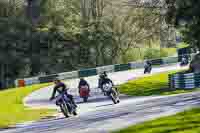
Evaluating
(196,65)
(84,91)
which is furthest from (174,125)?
(196,65)

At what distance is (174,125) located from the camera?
597 inches

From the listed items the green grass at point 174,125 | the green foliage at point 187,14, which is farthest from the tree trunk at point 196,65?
the green grass at point 174,125

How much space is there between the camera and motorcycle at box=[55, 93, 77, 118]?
2245 cm

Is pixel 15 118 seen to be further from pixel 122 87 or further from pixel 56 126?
pixel 122 87

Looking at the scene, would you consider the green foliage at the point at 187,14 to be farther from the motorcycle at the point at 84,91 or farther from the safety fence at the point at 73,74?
the safety fence at the point at 73,74

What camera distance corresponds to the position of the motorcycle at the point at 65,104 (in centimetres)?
2245

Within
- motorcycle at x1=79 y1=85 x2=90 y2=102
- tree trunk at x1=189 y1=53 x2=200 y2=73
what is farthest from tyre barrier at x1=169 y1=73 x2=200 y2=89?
motorcycle at x1=79 y1=85 x2=90 y2=102

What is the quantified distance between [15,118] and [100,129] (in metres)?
10.9

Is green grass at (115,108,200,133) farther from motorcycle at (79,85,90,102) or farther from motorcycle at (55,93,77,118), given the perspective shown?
motorcycle at (79,85,90,102)

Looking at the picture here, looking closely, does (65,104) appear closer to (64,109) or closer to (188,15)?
(64,109)

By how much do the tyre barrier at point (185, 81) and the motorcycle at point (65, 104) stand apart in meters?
15.4

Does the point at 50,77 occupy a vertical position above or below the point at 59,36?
below

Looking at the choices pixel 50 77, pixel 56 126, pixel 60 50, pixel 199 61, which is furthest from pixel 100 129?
pixel 60 50

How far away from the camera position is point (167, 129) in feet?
47.7
